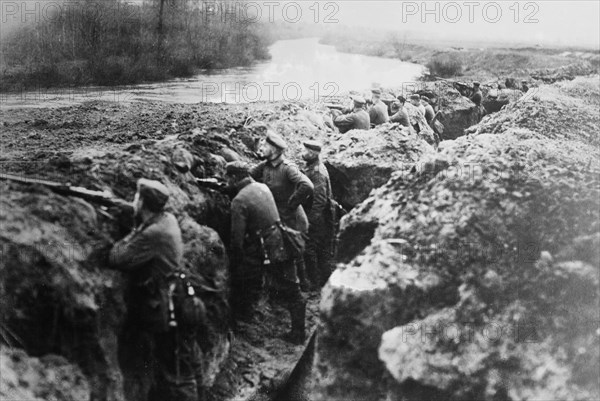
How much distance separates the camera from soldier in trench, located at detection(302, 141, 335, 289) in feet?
19.3

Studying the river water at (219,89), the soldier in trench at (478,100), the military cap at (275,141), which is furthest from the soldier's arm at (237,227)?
the soldier in trench at (478,100)

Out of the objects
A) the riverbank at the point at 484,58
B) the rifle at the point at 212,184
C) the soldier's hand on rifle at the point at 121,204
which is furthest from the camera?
the riverbank at the point at 484,58

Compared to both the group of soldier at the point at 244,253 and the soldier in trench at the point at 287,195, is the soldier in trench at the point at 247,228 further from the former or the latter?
the soldier in trench at the point at 287,195

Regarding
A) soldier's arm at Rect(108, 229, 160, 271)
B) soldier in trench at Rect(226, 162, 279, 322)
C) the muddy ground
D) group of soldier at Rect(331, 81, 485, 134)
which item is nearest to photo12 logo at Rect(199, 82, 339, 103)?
group of soldier at Rect(331, 81, 485, 134)

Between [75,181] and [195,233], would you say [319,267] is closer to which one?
[195,233]

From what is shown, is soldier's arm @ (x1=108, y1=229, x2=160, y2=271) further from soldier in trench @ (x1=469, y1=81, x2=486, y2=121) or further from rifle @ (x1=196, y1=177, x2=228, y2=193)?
soldier in trench @ (x1=469, y1=81, x2=486, y2=121)

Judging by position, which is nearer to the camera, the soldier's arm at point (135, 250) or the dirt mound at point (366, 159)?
the soldier's arm at point (135, 250)

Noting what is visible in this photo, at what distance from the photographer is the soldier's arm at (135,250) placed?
11.6ft

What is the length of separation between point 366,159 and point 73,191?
4075 millimetres

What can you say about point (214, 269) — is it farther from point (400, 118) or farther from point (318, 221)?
point (400, 118)

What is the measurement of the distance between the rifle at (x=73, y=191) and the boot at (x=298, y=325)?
225 centimetres

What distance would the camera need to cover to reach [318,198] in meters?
5.93

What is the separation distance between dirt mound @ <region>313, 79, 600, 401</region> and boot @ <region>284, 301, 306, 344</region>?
3.60 ft

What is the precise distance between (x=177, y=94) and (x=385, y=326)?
313 inches
